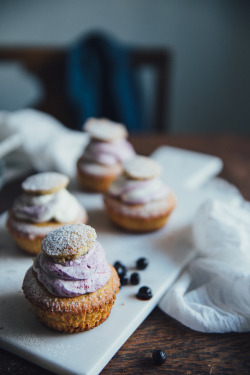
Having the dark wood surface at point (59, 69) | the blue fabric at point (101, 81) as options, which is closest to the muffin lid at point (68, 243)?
the blue fabric at point (101, 81)

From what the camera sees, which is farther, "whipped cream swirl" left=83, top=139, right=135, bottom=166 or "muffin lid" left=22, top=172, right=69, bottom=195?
"whipped cream swirl" left=83, top=139, right=135, bottom=166

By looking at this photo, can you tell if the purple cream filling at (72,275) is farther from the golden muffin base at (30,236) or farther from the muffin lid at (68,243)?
the golden muffin base at (30,236)

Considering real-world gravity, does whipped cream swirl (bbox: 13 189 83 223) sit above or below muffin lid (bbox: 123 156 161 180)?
below

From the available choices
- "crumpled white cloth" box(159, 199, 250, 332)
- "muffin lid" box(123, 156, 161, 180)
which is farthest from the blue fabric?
"crumpled white cloth" box(159, 199, 250, 332)

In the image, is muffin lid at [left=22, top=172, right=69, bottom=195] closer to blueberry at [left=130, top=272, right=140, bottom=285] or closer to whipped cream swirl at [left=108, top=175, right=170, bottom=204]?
whipped cream swirl at [left=108, top=175, right=170, bottom=204]

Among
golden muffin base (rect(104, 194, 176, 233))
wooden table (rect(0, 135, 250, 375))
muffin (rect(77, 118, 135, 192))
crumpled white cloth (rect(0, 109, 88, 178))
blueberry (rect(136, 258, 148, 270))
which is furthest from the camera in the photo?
crumpled white cloth (rect(0, 109, 88, 178))
